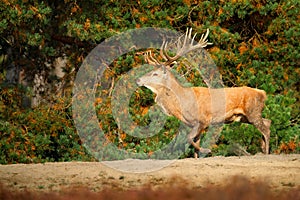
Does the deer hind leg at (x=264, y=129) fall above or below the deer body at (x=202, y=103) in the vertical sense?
below

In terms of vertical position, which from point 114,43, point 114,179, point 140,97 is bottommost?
point 114,179

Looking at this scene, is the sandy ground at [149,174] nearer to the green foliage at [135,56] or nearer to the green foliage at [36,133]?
the green foliage at [135,56]

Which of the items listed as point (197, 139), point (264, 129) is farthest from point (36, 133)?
point (264, 129)

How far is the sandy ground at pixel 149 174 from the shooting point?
7.85m

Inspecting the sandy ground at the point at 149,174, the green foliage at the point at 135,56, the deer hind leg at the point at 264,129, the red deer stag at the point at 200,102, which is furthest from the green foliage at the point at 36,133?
the sandy ground at the point at 149,174

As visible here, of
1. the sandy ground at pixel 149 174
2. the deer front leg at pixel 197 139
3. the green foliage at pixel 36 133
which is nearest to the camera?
the sandy ground at pixel 149 174

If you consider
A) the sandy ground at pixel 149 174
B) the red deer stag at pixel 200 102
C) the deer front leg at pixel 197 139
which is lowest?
the sandy ground at pixel 149 174

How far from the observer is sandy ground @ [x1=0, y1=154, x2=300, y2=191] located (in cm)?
785

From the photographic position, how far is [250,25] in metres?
17.3

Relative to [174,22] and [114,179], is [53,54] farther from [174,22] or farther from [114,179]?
[114,179]

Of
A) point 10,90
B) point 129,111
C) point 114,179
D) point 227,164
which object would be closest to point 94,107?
point 129,111

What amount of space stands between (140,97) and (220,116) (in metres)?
2.58

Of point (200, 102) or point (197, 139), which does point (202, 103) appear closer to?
point (200, 102)

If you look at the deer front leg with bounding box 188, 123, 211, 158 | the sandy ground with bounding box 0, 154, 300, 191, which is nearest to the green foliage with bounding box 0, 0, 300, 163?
the deer front leg with bounding box 188, 123, 211, 158
